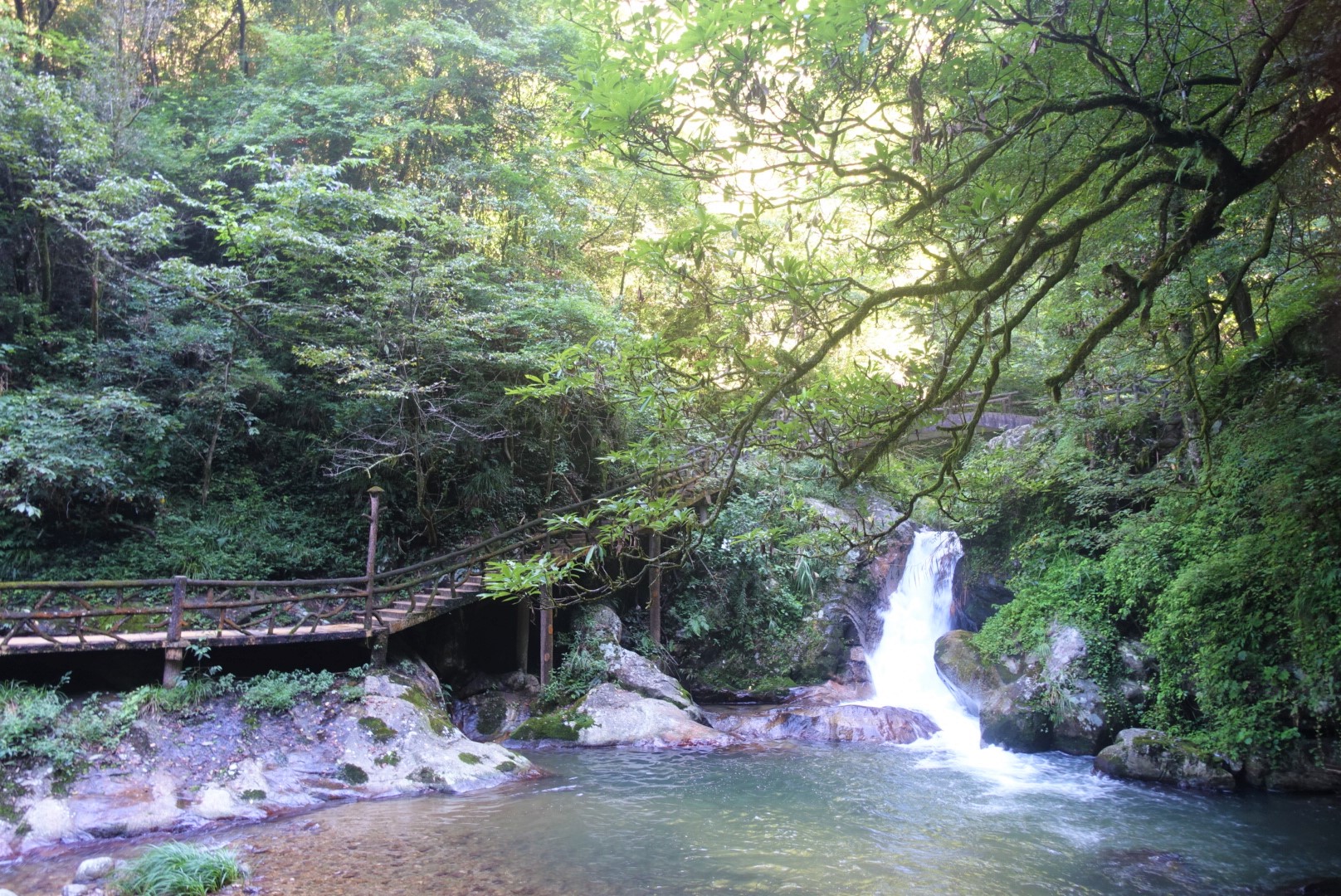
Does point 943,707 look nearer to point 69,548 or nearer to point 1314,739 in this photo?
point 1314,739

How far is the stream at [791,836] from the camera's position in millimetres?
6082

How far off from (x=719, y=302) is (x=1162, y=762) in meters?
9.22

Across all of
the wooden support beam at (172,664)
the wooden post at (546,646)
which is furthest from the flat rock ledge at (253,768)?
the wooden post at (546,646)

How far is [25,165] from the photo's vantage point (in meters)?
11.8

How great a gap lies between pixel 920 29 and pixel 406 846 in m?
7.23

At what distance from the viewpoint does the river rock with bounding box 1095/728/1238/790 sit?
895 centimetres

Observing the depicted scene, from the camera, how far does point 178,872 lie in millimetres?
5664

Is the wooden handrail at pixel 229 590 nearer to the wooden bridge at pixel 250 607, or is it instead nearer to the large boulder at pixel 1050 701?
the wooden bridge at pixel 250 607

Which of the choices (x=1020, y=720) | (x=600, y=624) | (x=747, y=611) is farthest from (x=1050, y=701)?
(x=600, y=624)

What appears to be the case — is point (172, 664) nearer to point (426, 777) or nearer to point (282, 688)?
point (282, 688)

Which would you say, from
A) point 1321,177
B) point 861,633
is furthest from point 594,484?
point 1321,177

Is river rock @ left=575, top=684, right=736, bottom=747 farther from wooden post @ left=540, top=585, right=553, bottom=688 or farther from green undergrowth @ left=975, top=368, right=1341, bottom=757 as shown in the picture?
green undergrowth @ left=975, top=368, right=1341, bottom=757

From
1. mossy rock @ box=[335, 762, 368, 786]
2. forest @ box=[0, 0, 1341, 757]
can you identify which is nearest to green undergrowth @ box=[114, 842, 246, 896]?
mossy rock @ box=[335, 762, 368, 786]

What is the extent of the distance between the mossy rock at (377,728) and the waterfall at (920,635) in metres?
8.37
